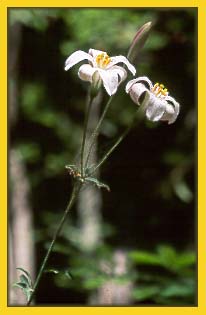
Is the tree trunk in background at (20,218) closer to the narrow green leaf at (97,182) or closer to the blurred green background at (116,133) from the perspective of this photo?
the blurred green background at (116,133)

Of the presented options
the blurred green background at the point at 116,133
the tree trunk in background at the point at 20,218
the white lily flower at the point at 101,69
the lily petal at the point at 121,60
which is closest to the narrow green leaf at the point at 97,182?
the white lily flower at the point at 101,69

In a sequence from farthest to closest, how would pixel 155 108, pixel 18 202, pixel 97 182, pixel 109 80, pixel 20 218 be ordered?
pixel 18 202 < pixel 20 218 < pixel 155 108 < pixel 109 80 < pixel 97 182

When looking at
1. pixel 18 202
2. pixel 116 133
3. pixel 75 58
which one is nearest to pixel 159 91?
pixel 75 58

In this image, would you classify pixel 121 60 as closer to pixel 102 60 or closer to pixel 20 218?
pixel 102 60

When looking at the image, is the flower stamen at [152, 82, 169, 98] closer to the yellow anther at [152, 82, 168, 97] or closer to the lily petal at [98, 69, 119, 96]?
the yellow anther at [152, 82, 168, 97]

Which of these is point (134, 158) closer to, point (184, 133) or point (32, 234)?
point (184, 133)

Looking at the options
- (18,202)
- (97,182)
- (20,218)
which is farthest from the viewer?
(18,202)

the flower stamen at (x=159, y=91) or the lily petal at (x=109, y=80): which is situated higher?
the flower stamen at (x=159, y=91)
